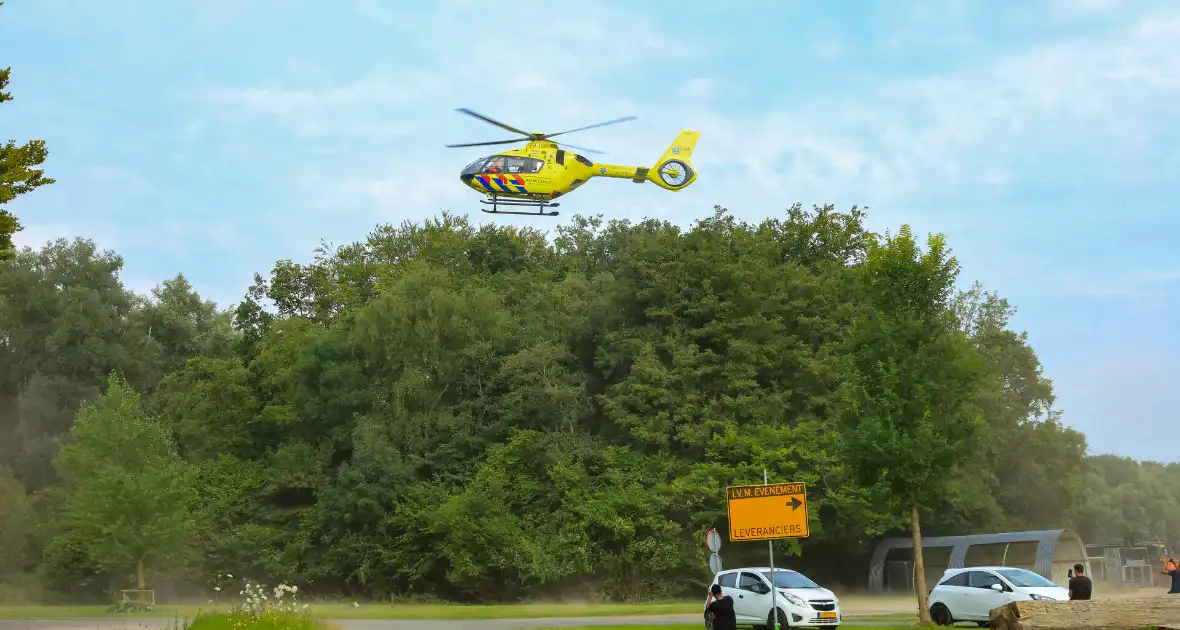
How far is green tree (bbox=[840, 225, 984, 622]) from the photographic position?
28627 mm

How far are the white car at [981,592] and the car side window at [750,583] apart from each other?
4.54m

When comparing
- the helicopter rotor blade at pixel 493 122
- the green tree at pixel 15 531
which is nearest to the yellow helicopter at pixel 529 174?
Answer: the helicopter rotor blade at pixel 493 122

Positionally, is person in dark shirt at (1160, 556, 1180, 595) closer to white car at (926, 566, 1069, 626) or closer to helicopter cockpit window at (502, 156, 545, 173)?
white car at (926, 566, 1069, 626)

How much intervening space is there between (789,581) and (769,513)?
6.69 metres

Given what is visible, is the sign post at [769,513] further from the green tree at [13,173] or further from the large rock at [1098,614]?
the green tree at [13,173]

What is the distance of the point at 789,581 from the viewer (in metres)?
26.8

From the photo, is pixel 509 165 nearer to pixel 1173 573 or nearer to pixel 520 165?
pixel 520 165

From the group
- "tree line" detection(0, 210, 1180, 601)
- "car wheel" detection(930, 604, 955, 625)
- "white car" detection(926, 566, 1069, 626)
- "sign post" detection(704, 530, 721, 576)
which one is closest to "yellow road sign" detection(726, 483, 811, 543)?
"sign post" detection(704, 530, 721, 576)

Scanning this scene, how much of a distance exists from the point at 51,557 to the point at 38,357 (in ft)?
65.3

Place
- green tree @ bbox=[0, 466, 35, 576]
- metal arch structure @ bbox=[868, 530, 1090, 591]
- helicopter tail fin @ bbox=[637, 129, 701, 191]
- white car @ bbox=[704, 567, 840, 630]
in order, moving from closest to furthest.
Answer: white car @ bbox=[704, 567, 840, 630], metal arch structure @ bbox=[868, 530, 1090, 591], helicopter tail fin @ bbox=[637, 129, 701, 191], green tree @ bbox=[0, 466, 35, 576]

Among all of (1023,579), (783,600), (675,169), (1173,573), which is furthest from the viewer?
(675,169)

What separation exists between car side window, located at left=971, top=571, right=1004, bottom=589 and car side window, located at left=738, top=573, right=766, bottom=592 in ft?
16.9

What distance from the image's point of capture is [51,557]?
199 ft

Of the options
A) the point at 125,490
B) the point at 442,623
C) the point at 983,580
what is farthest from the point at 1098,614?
the point at 125,490
